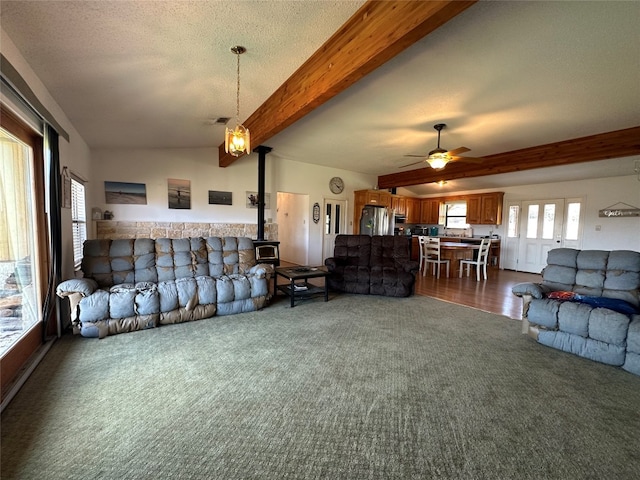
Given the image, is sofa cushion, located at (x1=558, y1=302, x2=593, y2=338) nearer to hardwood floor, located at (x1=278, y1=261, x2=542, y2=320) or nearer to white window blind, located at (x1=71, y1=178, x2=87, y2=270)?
hardwood floor, located at (x1=278, y1=261, x2=542, y2=320)

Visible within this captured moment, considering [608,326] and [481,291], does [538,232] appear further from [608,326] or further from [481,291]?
[608,326]

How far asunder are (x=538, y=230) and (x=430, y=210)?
2.82 m

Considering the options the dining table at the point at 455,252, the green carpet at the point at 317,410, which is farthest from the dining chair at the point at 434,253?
the green carpet at the point at 317,410

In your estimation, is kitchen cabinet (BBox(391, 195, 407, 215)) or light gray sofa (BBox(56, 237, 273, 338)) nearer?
light gray sofa (BBox(56, 237, 273, 338))

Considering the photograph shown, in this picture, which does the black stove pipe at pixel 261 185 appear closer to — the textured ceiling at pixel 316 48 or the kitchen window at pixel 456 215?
the textured ceiling at pixel 316 48

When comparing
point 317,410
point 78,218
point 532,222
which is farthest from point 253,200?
point 532,222

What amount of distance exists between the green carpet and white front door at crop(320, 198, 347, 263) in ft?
13.9

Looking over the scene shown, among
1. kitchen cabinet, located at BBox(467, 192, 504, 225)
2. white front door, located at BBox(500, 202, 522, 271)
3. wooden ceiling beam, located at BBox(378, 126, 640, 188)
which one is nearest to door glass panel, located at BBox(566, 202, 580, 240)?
white front door, located at BBox(500, 202, 522, 271)

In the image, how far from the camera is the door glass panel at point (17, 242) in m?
2.04

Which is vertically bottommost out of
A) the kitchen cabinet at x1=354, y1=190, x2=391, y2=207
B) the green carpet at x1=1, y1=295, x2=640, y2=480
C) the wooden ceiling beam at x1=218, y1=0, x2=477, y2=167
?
the green carpet at x1=1, y1=295, x2=640, y2=480

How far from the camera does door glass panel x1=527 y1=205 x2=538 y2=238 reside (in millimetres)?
6902

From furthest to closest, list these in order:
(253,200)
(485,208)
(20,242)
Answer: (485,208) → (253,200) → (20,242)

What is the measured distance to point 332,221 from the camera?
7004 mm

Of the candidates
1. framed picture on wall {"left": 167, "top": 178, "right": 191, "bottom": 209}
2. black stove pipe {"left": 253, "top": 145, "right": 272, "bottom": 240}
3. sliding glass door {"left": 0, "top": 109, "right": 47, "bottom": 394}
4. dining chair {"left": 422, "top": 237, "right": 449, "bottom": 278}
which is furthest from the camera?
dining chair {"left": 422, "top": 237, "right": 449, "bottom": 278}
